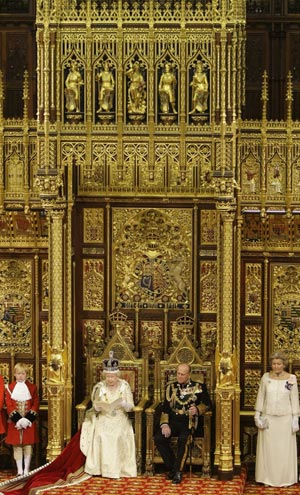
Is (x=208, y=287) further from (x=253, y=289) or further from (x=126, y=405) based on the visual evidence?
(x=126, y=405)

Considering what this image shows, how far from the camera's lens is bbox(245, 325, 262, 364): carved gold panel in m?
20.0

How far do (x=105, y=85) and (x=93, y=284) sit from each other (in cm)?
311

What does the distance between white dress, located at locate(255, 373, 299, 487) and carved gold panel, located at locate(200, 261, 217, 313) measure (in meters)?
1.50

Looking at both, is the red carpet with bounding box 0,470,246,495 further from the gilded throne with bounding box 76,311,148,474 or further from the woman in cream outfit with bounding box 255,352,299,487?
the gilded throne with bounding box 76,311,148,474

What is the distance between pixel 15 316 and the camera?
20.3 m

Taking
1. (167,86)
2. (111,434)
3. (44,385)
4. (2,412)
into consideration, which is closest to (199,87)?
(167,86)

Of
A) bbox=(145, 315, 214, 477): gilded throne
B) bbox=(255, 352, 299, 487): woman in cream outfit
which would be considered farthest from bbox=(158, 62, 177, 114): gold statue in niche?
bbox=(255, 352, 299, 487): woman in cream outfit

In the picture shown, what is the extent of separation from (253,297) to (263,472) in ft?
8.16

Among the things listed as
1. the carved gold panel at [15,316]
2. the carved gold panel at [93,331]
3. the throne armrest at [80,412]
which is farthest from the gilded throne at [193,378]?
the carved gold panel at [15,316]

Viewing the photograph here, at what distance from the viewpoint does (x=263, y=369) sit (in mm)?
20031

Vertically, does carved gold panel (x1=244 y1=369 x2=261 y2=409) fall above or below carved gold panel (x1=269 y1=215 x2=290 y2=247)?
below

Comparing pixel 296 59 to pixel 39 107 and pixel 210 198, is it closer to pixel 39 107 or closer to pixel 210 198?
pixel 210 198

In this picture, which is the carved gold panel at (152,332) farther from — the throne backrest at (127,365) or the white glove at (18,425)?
the white glove at (18,425)

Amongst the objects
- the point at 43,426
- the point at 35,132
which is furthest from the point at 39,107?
the point at 43,426
